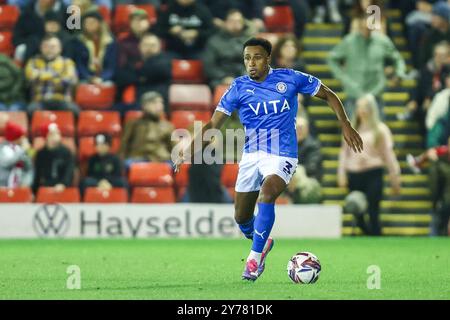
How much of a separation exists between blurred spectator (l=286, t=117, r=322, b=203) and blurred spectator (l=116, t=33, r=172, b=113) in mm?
2320

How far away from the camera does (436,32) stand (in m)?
20.3

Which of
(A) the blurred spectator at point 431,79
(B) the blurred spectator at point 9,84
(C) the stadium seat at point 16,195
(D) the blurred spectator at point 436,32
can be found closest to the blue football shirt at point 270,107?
(C) the stadium seat at point 16,195

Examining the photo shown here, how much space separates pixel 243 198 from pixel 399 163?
30.6 ft

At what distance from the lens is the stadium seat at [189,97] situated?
1989cm

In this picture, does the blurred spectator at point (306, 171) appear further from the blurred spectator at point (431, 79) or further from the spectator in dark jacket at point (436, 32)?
the spectator in dark jacket at point (436, 32)

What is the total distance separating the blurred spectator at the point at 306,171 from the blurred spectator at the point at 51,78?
354cm

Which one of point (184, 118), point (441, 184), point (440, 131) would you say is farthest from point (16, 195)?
point (440, 131)

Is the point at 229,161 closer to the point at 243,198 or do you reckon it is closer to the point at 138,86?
the point at 138,86

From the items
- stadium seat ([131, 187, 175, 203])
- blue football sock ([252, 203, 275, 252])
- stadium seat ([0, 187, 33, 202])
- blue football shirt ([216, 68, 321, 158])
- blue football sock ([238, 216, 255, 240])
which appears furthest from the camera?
stadium seat ([131, 187, 175, 203])

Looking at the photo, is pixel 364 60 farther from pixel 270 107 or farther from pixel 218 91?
pixel 270 107

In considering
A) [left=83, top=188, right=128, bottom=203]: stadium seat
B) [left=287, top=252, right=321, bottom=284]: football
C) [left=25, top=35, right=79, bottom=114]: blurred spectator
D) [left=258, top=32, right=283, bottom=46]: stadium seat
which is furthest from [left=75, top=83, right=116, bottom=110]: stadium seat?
[left=287, top=252, right=321, bottom=284]: football

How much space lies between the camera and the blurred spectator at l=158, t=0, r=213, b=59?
66.4 feet

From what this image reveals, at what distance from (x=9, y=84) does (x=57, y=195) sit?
2138 mm

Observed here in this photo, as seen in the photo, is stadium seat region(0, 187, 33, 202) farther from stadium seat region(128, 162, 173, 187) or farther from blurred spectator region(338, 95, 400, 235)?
blurred spectator region(338, 95, 400, 235)
